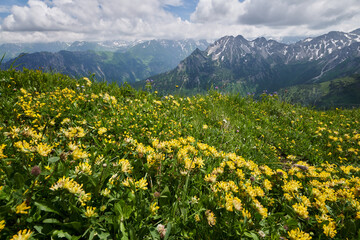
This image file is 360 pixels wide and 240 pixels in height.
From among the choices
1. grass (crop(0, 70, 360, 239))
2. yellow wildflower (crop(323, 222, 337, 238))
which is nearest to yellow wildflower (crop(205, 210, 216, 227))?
grass (crop(0, 70, 360, 239))

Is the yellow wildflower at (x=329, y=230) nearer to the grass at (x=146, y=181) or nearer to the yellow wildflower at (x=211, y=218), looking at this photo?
the grass at (x=146, y=181)

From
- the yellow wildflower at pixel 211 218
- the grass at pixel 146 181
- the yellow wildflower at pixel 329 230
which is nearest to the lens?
the grass at pixel 146 181

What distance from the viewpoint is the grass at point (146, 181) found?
1.55m

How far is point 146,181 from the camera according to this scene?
2.25 metres

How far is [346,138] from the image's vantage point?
5.88 meters

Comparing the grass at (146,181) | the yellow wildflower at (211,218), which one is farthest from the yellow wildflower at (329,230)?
the yellow wildflower at (211,218)

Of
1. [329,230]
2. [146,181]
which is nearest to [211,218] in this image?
[146,181]

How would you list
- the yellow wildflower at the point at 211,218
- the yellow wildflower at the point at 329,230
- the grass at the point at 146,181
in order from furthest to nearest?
the yellow wildflower at the point at 329,230 → the yellow wildflower at the point at 211,218 → the grass at the point at 146,181

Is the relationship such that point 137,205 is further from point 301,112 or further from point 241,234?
point 301,112

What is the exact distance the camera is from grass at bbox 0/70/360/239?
1553mm

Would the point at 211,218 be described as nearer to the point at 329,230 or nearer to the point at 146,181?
the point at 146,181

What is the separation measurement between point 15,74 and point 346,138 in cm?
1042

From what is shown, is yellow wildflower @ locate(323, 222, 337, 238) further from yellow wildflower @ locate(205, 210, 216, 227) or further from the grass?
yellow wildflower @ locate(205, 210, 216, 227)

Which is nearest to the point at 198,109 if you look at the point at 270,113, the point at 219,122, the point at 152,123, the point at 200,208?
the point at 219,122
